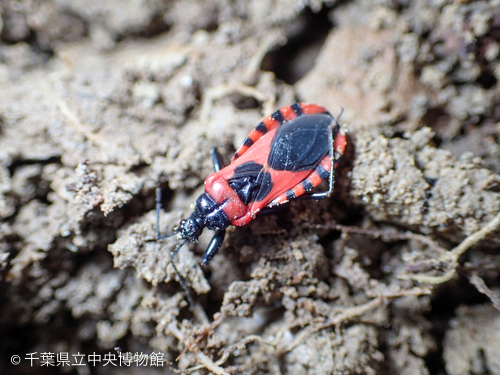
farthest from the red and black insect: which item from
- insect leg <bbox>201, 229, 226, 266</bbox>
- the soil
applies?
the soil

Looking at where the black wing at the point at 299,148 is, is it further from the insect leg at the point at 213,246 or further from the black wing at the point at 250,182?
the insect leg at the point at 213,246

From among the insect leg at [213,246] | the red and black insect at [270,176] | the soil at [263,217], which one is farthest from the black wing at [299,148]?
the insect leg at [213,246]

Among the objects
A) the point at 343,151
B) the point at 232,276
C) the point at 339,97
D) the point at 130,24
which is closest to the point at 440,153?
the point at 343,151

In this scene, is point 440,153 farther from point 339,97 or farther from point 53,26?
point 53,26

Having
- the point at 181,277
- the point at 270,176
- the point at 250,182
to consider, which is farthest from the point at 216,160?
the point at 181,277

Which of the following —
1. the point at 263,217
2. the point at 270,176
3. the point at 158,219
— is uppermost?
the point at 158,219

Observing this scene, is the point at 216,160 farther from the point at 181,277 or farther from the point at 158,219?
the point at 181,277
